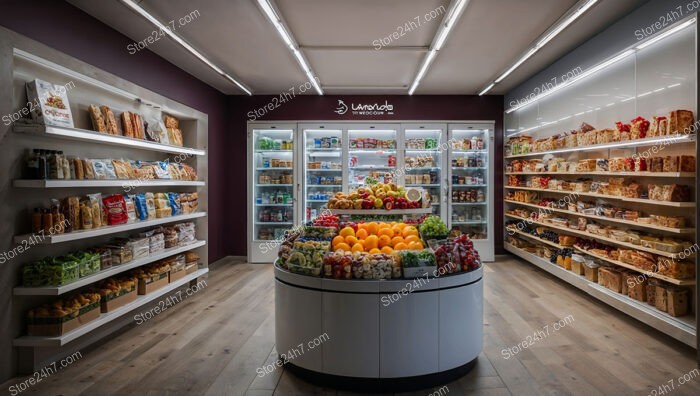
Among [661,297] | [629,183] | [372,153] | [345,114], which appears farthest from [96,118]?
[661,297]

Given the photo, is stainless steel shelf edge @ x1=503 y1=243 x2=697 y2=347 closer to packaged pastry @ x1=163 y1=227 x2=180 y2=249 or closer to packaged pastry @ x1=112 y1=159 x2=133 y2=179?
packaged pastry @ x1=163 y1=227 x2=180 y2=249

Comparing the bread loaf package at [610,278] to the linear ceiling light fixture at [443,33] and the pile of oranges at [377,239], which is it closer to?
the pile of oranges at [377,239]

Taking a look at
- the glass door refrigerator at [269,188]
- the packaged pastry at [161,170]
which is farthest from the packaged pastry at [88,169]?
the glass door refrigerator at [269,188]

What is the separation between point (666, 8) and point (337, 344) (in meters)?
4.55

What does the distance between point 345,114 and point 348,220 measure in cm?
404

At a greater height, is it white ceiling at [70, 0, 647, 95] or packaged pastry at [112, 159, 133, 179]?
white ceiling at [70, 0, 647, 95]

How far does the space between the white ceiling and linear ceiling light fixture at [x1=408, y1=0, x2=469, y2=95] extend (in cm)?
12

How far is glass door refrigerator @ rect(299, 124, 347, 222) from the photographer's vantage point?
8125 millimetres

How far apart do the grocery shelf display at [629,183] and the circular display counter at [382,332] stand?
7.77ft

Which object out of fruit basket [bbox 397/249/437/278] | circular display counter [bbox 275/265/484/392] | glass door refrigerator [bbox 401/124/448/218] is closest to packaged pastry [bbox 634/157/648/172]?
circular display counter [bbox 275/265/484/392]

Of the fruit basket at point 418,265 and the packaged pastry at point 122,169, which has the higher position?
the packaged pastry at point 122,169

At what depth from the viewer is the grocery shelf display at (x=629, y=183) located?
3.78 metres

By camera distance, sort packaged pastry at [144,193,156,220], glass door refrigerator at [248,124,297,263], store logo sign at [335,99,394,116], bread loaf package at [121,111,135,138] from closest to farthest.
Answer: bread loaf package at [121,111,135,138]
packaged pastry at [144,193,156,220]
glass door refrigerator at [248,124,297,263]
store logo sign at [335,99,394,116]

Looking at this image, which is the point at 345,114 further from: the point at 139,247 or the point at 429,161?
the point at 139,247
